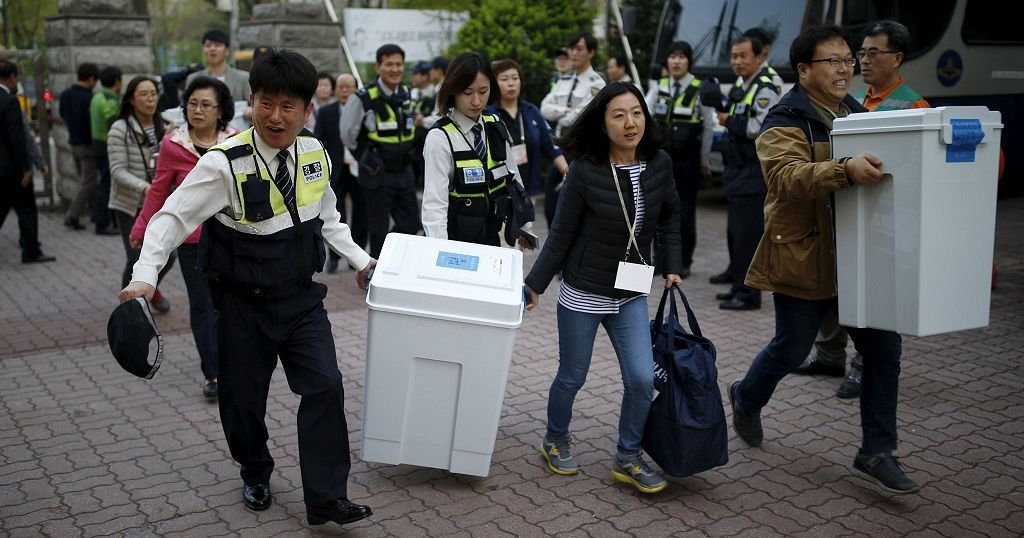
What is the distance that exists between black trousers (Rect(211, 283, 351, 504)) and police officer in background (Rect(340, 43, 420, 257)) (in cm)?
384

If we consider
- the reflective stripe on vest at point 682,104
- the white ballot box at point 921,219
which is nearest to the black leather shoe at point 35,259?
the reflective stripe on vest at point 682,104

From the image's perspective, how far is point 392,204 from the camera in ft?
25.8

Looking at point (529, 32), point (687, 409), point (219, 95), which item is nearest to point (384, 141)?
point (219, 95)

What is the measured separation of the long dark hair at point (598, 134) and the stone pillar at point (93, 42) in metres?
9.95

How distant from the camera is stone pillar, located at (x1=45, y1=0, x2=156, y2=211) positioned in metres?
12.4

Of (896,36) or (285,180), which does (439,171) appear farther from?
(896,36)

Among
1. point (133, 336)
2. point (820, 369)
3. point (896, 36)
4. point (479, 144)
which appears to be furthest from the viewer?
point (820, 369)

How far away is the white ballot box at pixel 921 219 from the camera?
11.9 feet

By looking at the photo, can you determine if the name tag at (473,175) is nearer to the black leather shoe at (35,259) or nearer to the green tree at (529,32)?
the black leather shoe at (35,259)

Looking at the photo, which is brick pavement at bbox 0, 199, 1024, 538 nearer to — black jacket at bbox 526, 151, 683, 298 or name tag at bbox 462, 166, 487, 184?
black jacket at bbox 526, 151, 683, 298

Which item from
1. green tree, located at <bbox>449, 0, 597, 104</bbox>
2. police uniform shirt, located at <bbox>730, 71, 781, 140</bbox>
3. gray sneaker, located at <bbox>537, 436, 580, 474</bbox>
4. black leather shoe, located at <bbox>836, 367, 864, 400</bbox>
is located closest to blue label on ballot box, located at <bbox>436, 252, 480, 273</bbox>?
gray sneaker, located at <bbox>537, 436, 580, 474</bbox>

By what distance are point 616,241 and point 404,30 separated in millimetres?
11318

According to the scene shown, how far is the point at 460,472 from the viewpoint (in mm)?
4246

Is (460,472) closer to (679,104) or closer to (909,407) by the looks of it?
(909,407)
